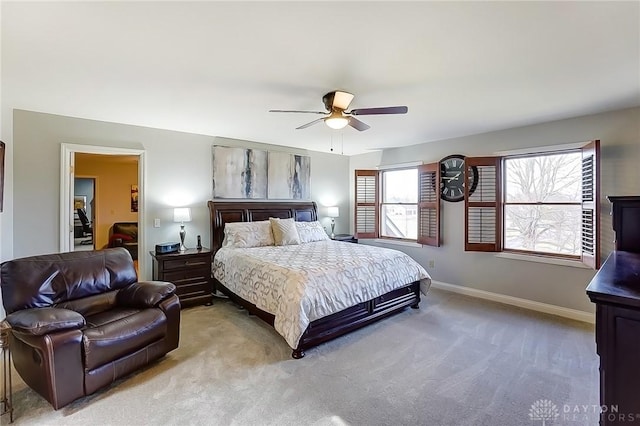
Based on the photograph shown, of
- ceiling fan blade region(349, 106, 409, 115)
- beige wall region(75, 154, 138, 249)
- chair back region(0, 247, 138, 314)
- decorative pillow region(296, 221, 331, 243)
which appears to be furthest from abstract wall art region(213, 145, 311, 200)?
beige wall region(75, 154, 138, 249)

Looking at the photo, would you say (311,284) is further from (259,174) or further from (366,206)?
(366,206)

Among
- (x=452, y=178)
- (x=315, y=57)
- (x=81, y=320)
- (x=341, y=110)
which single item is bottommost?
(x=81, y=320)

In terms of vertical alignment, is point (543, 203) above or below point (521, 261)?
above

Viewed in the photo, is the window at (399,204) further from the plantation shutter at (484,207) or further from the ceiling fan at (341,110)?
Result: the ceiling fan at (341,110)

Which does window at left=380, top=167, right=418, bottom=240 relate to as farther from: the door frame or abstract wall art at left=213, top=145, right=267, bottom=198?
the door frame

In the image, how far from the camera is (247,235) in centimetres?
447

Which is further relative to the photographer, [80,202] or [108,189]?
[80,202]

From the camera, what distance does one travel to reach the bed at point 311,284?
9.17 feet

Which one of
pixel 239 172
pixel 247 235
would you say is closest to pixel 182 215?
pixel 247 235

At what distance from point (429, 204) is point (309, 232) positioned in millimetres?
2102

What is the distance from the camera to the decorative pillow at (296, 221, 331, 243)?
4.98 meters

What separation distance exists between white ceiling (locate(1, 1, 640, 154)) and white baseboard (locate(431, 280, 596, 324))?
7.95ft

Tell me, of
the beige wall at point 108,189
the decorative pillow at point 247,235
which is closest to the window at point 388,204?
the decorative pillow at point 247,235

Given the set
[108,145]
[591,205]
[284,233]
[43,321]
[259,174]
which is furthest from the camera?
[259,174]
